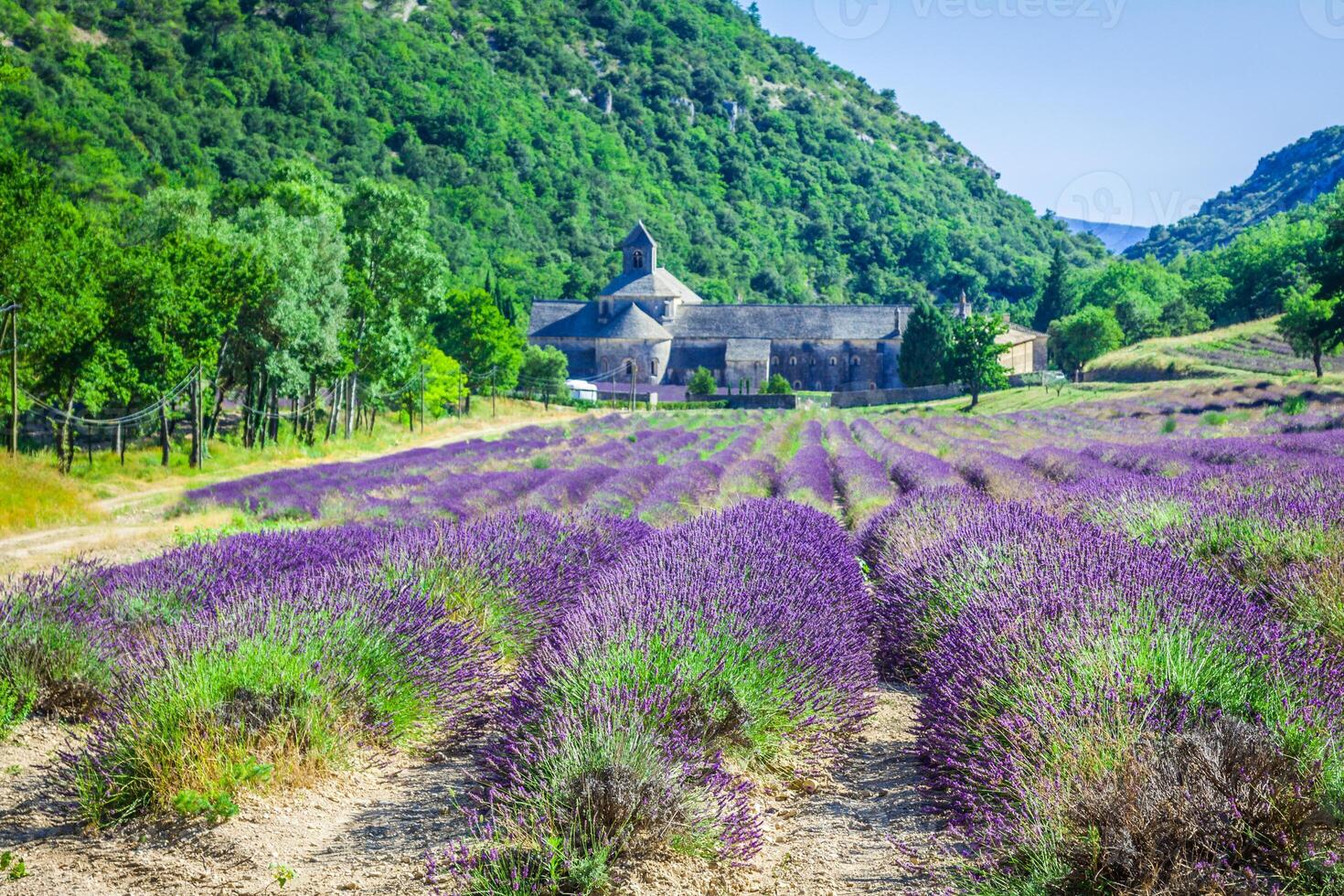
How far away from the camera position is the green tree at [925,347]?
7106 cm

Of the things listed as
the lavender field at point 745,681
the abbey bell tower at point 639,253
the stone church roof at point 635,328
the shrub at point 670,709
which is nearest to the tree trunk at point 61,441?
the lavender field at point 745,681

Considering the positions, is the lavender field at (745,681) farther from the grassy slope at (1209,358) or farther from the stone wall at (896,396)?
the stone wall at (896,396)

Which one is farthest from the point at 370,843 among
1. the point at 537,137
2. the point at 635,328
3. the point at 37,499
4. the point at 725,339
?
the point at 537,137

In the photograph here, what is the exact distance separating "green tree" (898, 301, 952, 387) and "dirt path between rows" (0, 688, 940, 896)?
68.8 metres

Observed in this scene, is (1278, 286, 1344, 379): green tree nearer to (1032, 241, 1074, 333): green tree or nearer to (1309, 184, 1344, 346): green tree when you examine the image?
(1309, 184, 1344, 346): green tree

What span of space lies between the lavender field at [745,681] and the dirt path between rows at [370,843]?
65mm

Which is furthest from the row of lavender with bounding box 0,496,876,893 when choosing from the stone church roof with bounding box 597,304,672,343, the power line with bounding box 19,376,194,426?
the stone church roof with bounding box 597,304,672,343

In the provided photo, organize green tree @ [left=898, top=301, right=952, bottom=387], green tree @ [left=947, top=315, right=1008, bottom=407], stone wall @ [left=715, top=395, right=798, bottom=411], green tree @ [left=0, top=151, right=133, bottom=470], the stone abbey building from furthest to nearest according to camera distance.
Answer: the stone abbey building
green tree @ [left=898, top=301, right=952, bottom=387]
stone wall @ [left=715, top=395, right=798, bottom=411]
green tree @ [left=947, top=315, right=1008, bottom=407]
green tree @ [left=0, top=151, right=133, bottom=470]

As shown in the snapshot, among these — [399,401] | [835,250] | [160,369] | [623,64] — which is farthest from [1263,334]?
[623,64]

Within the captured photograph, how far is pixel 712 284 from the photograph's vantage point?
11950 centimetres

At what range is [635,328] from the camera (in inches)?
3182

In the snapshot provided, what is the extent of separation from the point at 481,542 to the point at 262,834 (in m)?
3.44

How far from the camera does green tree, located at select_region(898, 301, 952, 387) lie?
7106 centimetres

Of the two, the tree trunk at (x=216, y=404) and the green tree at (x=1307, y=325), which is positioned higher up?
the green tree at (x=1307, y=325)
